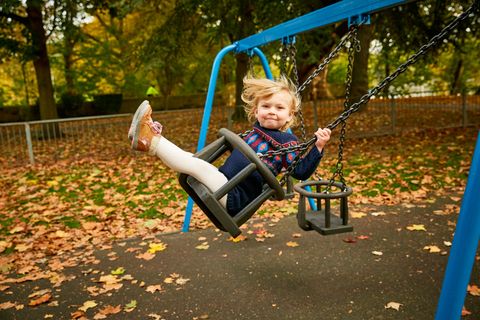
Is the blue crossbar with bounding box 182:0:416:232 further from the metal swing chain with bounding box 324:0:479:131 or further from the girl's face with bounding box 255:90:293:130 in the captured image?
the girl's face with bounding box 255:90:293:130

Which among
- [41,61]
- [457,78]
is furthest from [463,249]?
[457,78]

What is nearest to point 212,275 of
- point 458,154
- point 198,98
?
point 458,154

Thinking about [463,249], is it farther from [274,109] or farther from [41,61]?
[41,61]

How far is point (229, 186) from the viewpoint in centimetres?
241

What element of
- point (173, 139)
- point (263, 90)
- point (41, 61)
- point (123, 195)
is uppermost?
point (41, 61)

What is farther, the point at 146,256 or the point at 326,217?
the point at 146,256

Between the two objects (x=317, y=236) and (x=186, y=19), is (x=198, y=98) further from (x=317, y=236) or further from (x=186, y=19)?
(x=317, y=236)

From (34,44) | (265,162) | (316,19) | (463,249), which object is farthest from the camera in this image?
(34,44)

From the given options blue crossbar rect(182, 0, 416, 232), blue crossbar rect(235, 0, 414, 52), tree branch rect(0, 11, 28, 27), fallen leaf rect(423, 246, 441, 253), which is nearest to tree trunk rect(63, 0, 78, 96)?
tree branch rect(0, 11, 28, 27)

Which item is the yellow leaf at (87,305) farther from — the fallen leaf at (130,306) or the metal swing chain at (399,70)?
the metal swing chain at (399,70)

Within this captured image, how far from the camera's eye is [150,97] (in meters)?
23.2

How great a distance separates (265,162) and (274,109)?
0.41 m

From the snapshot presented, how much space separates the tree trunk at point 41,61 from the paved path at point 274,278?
10.4 m

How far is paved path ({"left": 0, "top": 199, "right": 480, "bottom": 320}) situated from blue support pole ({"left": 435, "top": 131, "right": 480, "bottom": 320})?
100 cm
